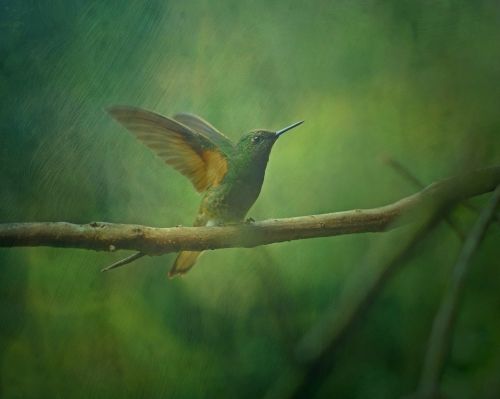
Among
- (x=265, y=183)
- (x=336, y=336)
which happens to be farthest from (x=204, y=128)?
(x=336, y=336)

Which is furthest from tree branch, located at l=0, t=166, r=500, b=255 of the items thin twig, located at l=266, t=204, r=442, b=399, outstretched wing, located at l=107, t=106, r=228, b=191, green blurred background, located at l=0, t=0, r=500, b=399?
thin twig, located at l=266, t=204, r=442, b=399

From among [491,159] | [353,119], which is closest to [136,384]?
[353,119]

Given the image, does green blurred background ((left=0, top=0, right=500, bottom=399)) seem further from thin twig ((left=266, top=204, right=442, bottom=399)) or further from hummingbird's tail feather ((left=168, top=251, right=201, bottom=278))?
thin twig ((left=266, top=204, right=442, bottom=399))

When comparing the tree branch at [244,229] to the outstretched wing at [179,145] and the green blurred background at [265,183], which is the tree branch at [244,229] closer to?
the green blurred background at [265,183]

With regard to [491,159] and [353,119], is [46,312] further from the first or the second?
[491,159]

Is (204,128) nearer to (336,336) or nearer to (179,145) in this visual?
(179,145)
